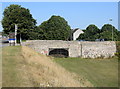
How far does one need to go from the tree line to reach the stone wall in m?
8.48

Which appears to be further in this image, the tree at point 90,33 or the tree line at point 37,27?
the tree at point 90,33

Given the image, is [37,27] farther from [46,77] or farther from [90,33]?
[46,77]

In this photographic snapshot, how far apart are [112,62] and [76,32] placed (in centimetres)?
5443

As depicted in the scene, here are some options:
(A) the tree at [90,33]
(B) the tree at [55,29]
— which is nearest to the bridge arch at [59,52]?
(B) the tree at [55,29]

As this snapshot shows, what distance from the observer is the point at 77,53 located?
4362cm

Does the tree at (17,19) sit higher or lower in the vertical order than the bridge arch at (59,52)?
higher

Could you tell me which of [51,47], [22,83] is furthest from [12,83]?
[51,47]

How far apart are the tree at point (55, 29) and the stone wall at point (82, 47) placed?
75.6ft

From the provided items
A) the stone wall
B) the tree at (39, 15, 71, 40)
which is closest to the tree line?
the tree at (39, 15, 71, 40)

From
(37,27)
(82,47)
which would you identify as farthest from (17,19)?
(82,47)

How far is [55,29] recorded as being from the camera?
6750cm

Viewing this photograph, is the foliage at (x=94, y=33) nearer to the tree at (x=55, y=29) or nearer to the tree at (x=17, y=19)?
the tree at (x=55, y=29)

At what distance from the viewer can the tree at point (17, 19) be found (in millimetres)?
47787

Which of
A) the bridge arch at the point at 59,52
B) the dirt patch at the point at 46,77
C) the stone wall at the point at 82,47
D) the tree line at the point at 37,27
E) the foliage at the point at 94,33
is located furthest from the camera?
the foliage at the point at 94,33
